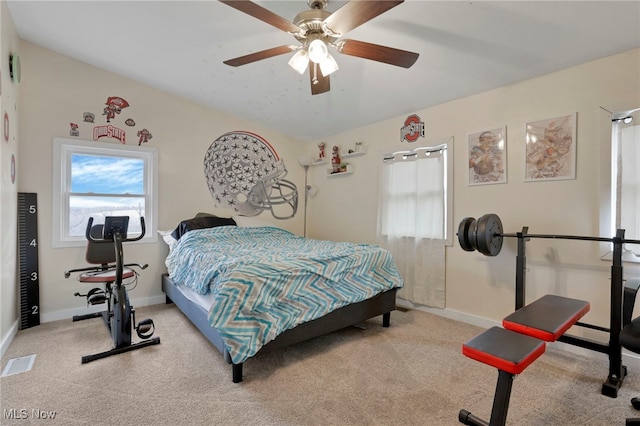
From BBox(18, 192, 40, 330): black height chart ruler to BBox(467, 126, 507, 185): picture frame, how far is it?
14.3ft

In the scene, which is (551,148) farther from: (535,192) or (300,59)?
(300,59)

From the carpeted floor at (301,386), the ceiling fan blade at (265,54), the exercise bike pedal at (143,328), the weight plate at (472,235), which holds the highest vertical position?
the ceiling fan blade at (265,54)

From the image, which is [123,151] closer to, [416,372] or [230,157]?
[230,157]

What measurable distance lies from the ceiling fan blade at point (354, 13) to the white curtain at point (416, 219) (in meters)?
1.99

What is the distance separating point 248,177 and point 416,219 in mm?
2395

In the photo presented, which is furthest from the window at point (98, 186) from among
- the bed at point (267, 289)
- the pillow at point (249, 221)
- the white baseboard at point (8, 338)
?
the pillow at point (249, 221)

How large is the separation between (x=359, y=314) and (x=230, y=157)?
9.18 feet

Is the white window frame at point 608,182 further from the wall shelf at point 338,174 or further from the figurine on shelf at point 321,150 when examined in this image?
the figurine on shelf at point 321,150

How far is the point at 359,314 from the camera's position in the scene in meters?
2.74

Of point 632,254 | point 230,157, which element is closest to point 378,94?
point 230,157

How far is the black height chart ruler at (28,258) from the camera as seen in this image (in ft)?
9.73

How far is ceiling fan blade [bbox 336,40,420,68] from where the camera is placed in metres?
1.87

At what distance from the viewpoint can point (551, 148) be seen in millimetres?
2596

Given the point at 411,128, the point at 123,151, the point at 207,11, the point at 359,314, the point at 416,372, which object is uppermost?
the point at 207,11
